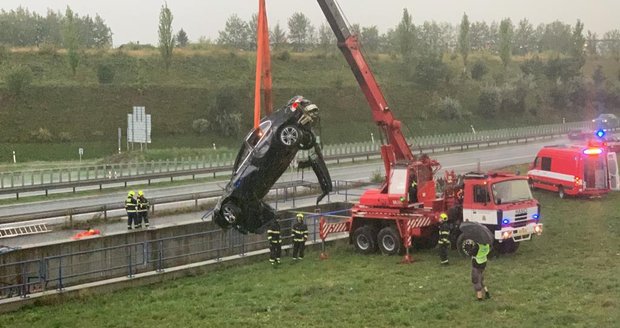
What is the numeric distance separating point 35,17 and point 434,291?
116865mm

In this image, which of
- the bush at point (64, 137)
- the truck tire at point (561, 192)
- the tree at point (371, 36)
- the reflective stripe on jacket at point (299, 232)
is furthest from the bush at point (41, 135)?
the tree at point (371, 36)

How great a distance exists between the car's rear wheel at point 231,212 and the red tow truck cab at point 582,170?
22773 millimetres

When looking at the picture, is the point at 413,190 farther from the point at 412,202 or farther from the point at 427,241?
the point at 427,241

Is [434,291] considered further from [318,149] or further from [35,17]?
[35,17]

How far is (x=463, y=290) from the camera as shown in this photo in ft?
50.7

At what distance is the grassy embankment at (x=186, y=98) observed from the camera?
183ft

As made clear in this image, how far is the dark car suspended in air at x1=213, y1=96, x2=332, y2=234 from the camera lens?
11445mm

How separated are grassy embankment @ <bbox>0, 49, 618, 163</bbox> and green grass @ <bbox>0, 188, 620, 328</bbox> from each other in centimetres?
3752

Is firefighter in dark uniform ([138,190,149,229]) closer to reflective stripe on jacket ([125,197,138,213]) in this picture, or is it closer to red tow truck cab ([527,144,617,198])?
reflective stripe on jacket ([125,197,138,213])

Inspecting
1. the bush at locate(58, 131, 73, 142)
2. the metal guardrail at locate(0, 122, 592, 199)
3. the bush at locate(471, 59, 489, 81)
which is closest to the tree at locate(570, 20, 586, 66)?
the bush at locate(471, 59, 489, 81)

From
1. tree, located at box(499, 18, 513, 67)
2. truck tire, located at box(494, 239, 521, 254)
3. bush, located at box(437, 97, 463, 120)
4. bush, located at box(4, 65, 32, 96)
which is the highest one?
tree, located at box(499, 18, 513, 67)

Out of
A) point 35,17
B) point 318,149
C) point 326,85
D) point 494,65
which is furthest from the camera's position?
point 35,17

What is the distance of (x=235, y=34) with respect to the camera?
363 ft

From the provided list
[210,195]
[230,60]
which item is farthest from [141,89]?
[210,195]
